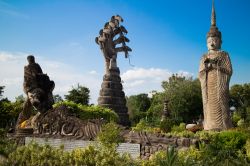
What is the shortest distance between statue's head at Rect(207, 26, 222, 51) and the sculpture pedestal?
39.8 feet

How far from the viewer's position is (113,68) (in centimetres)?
3098

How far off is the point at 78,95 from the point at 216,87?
17075 mm

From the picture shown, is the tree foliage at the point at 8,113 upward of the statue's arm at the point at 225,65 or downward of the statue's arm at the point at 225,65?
downward

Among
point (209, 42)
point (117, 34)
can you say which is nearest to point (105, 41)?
point (117, 34)

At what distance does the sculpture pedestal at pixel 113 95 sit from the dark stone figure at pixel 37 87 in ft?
51.1

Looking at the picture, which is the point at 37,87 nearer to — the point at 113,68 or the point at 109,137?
the point at 109,137

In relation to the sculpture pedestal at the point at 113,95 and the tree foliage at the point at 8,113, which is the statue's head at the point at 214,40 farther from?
the tree foliage at the point at 8,113

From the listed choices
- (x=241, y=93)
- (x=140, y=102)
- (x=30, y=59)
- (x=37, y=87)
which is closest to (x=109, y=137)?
(x=37, y=87)

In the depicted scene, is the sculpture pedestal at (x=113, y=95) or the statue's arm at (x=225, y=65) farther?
the sculpture pedestal at (x=113, y=95)

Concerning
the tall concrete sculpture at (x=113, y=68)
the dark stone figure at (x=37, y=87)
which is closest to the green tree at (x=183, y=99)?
the tall concrete sculpture at (x=113, y=68)

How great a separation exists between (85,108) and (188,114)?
27.4 m

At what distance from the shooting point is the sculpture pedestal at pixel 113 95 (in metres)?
29.9

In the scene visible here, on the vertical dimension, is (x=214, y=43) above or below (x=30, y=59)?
above

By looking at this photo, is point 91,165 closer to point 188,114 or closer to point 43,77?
point 43,77
